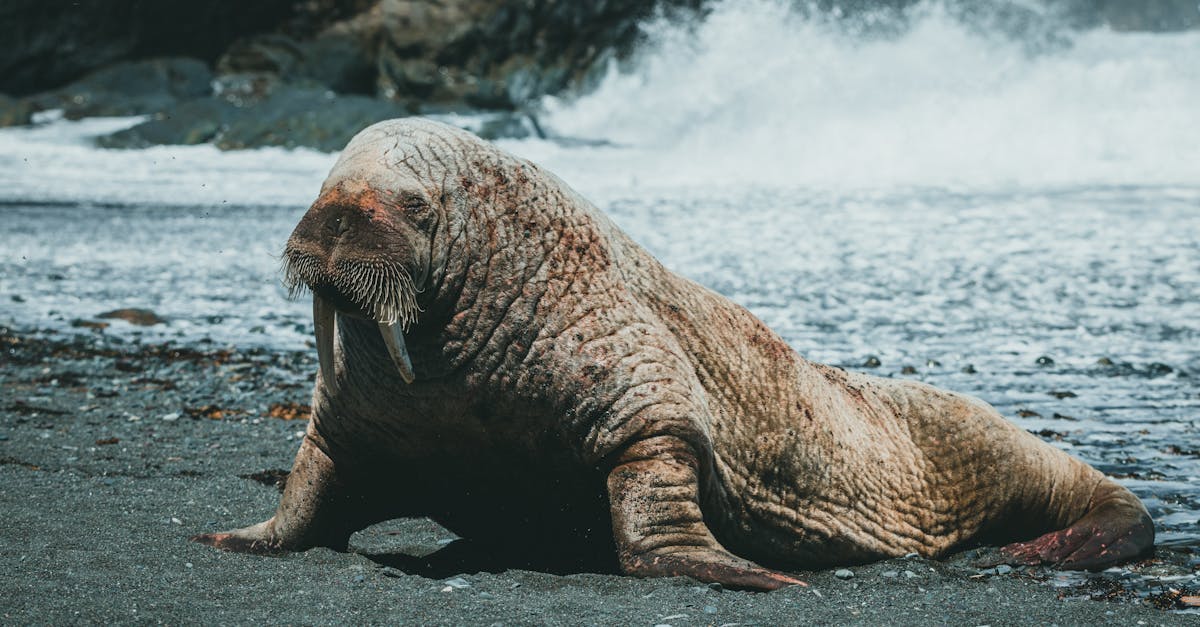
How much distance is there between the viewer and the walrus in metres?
4.00

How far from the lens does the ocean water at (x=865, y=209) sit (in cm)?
837

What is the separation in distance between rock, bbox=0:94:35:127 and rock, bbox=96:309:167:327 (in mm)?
24063

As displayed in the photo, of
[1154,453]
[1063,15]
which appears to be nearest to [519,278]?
[1154,453]

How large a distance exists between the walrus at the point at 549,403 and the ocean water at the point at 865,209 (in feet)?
2.59

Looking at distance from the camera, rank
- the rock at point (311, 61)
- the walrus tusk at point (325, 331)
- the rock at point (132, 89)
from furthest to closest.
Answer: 1. the rock at point (311, 61)
2. the rock at point (132, 89)
3. the walrus tusk at point (325, 331)

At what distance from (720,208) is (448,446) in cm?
1489

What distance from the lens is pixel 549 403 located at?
408 cm

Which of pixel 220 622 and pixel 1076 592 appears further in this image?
pixel 1076 592

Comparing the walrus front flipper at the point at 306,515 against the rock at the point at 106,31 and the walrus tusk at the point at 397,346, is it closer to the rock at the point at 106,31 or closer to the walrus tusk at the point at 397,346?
the walrus tusk at the point at 397,346

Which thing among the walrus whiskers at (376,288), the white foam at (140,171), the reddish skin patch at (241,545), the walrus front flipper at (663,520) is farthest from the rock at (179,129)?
the walrus front flipper at (663,520)

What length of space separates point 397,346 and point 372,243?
1.03ft

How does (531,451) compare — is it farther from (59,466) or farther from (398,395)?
(59,466)

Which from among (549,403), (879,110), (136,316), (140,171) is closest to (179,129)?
(140,171)

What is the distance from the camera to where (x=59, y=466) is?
5.85 metres
